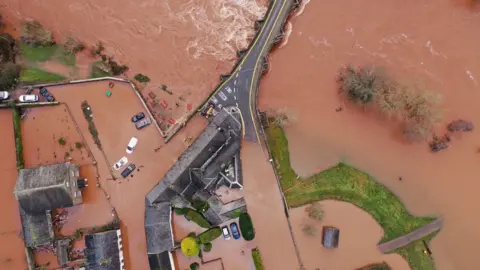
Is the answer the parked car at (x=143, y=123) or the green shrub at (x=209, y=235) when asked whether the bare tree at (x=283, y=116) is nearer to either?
the green shrub at (x=209, y=235)

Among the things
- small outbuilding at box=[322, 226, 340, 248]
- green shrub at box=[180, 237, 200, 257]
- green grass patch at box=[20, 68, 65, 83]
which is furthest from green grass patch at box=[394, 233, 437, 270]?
green grass patch at box=[20, 68, 65, 83]

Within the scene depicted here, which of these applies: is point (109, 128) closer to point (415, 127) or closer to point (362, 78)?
point (362, 78)

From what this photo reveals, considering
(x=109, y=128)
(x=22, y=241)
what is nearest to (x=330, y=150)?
(x=109, y=128)

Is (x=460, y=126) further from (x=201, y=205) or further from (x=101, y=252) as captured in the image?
(x=101, y=252)

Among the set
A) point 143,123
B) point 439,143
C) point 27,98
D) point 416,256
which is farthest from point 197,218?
point 439,143

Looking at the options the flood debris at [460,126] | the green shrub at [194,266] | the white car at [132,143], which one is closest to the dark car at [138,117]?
the white car at [132,143]
